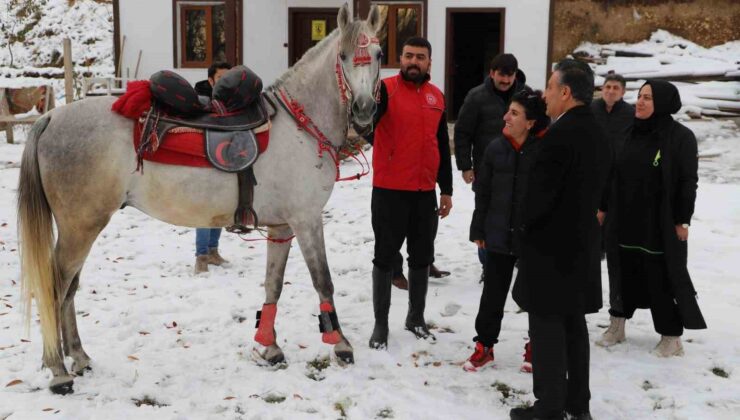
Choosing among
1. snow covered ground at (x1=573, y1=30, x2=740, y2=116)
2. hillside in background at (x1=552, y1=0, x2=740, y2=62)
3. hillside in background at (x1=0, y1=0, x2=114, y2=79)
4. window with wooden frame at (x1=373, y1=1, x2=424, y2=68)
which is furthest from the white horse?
hillside in background at (x1=0, y1=0, x2=114, y2=79)

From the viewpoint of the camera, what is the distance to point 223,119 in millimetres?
4074

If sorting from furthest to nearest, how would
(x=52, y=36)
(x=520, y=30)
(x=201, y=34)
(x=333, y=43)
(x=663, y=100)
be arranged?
(x=52, y=36) < (x=201, y=34) < (x=520, y=30) < (x=663, y=100) < (x=333, y=43)

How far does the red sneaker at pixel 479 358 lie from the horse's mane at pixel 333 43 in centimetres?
216

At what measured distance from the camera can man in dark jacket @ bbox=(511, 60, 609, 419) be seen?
10.3 ft

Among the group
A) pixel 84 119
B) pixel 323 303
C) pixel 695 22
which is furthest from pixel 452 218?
pixel 695 22

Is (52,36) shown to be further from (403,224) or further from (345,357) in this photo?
(345,357)

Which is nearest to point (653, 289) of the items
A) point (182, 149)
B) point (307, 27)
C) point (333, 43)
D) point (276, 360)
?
point (276, 360)

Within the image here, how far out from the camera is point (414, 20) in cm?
1466

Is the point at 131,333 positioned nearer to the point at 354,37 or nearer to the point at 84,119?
the point at 84,119

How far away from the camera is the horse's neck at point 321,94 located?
4.26 m

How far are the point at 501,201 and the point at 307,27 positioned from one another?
38.9 ft

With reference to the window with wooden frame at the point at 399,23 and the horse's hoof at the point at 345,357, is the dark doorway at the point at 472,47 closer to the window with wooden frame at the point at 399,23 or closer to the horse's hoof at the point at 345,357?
the window with wooden frame at the point at 399,23

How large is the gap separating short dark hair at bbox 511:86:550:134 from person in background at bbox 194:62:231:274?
11.2ft

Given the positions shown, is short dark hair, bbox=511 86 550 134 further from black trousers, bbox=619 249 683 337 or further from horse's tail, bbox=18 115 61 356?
horse's tail, bbox=18 115 61 356
